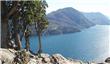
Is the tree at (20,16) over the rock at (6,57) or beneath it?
over

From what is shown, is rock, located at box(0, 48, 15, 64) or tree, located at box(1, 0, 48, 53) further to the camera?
tree, located at box(1, 0, 48, 53)

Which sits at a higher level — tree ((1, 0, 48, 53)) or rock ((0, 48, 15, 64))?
tree ((1, 0, 48, 53))

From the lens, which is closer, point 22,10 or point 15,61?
point 15,61

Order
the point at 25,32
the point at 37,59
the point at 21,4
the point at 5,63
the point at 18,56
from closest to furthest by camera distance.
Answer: the point at 5,63
the point at 18,56
the point at 37,59
the point at 21,4
the point at 25,32

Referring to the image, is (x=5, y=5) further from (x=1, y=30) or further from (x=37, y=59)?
(x=37, y=59)

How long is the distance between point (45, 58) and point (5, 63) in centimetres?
771

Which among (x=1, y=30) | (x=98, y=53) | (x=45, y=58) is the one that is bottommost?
(x=98, y=53)

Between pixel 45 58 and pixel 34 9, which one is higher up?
pixel 34 9

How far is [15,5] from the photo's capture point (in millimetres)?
28766

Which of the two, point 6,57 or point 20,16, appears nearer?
point 6,57

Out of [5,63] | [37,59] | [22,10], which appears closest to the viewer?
[5,63]

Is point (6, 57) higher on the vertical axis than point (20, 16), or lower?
lower

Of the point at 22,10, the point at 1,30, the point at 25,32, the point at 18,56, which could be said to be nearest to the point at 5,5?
the point at 1,30

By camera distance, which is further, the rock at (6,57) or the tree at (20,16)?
the tree at (20,16)
